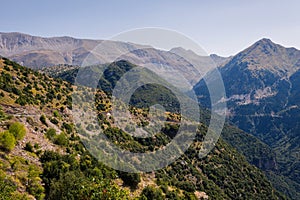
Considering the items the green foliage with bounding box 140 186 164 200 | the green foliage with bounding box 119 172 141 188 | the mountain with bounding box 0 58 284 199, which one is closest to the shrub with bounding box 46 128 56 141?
the mountain with bounding box 0 58 284 199

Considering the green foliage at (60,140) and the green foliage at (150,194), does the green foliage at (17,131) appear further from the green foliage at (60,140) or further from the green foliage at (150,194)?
the green foliage at (150,194)

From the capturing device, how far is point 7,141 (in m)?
31.8

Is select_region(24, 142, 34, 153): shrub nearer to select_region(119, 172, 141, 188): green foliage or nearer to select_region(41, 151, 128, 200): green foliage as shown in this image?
select_region(41, 151, 128, 200): green foliage

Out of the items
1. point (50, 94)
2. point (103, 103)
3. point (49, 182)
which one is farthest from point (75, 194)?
point (103, 103)

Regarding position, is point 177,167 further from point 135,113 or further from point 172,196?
point 172,196

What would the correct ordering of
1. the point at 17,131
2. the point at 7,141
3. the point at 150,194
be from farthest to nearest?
the point at 150,194 < the point at 17,131 < the point at 7,141

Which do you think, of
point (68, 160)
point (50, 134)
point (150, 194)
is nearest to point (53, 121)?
point (50, 134)

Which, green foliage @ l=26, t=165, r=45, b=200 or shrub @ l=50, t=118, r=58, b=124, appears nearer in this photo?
Answer: green foliage @ l=26, t=165, r=45, b=200

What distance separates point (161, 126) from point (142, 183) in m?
41.6

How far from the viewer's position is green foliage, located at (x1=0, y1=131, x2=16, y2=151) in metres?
31.7

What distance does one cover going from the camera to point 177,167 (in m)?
74.0

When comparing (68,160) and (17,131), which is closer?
(17,131)

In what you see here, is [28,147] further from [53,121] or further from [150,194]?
[150,194]

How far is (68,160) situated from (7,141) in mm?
7734
